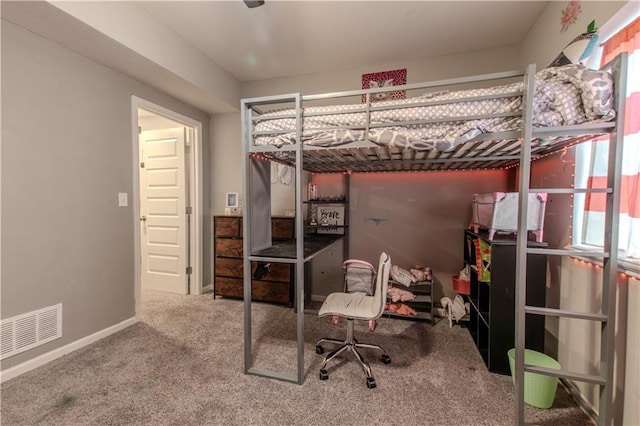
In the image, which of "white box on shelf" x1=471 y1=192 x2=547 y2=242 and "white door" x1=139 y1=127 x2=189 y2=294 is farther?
"white door" x1=139 y1=127 x2=189 y2=294

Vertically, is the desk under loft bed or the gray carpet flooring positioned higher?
the desk under loft bed

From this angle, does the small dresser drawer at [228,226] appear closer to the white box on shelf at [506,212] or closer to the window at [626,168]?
the white box on shelf at [506,212]

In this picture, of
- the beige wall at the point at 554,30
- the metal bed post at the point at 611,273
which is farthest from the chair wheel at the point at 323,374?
the beige wall at the point at 554,30

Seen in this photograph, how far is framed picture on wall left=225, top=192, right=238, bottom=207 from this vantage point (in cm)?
387

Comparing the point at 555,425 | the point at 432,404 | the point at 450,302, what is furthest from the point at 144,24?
the point at 555,425

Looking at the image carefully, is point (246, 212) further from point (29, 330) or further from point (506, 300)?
point (506, 300)

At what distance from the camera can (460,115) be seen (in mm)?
1637

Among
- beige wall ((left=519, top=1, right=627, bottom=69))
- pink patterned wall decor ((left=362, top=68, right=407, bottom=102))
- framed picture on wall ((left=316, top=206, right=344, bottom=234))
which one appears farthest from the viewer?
framed picture on wall ((left=316, top=206, right=344, bottom=234))

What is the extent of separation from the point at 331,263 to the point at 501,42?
311 cm

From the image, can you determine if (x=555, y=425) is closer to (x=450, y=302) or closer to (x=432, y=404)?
(x=432, y=404)

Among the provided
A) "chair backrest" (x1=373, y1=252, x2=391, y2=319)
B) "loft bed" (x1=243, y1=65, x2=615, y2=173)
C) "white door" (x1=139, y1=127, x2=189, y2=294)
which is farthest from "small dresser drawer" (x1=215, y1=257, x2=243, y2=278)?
"chair backrest" (x1=373, y1=252, x2=391, y2=319)

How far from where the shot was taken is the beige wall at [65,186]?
6.33 feet

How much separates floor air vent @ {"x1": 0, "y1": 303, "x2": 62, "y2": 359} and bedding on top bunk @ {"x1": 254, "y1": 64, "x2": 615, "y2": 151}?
2.15 metres

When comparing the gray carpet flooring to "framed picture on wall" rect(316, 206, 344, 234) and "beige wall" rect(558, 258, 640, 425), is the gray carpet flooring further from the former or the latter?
"framed picture on wall" rect(316, 206, 344, 234)
